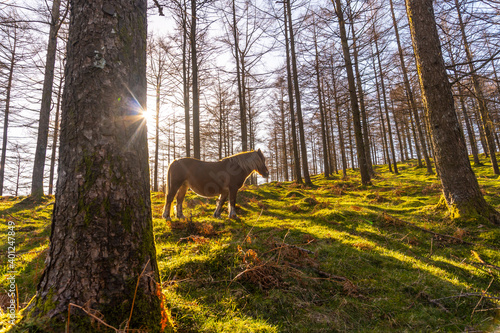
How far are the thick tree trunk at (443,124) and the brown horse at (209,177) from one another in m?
5.07

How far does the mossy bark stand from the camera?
1546 mm

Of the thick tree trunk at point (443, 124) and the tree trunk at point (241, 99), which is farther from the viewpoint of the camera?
the tree trunk at point (241, 99)

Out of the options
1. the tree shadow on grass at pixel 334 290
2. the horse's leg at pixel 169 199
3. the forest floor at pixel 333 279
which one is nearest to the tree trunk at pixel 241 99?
the horse's leg at pixel 169 199

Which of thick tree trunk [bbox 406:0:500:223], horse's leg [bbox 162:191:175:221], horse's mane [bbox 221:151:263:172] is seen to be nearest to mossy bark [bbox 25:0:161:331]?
horse's leg [bbox 162:191:175:221]

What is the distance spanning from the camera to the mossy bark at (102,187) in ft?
5.07

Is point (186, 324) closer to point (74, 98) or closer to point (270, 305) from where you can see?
point (270, 305)

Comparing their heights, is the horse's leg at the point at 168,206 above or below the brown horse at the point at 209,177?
below

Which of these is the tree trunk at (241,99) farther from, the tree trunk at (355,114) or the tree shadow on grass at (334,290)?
the tree shadow on grass at (334,290)

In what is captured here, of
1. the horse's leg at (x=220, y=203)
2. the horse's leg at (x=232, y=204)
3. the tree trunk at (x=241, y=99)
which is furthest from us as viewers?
the tree trunk at (x=241, y=99)

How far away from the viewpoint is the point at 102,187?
168cm

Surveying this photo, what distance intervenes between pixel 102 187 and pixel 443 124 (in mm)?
6776

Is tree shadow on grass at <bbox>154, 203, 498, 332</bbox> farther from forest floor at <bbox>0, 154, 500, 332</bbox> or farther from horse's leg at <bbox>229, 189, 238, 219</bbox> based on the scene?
horse's leg at <bbox>229, 189, 238, 219</bbox>

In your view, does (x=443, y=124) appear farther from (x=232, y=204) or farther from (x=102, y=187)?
(x=102, y=187)

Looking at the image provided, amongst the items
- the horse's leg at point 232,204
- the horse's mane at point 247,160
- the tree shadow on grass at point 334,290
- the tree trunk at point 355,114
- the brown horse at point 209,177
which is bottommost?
the tree shadow on grass at point 334,290
